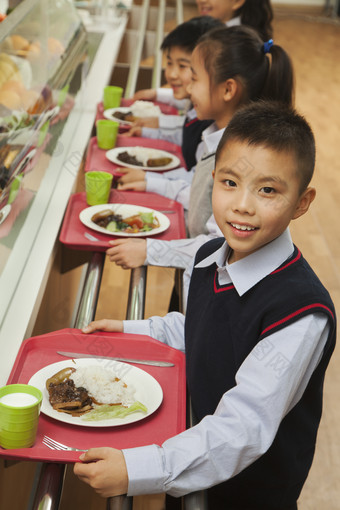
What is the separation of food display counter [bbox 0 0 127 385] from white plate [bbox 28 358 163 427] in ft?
0.28

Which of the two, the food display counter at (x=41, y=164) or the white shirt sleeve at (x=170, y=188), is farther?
the white shirt sleeve at (x=170, y=188)

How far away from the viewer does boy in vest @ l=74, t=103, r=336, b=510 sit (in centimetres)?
100

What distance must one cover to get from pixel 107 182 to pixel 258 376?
114 centimetres

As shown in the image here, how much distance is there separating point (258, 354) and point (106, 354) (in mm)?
403

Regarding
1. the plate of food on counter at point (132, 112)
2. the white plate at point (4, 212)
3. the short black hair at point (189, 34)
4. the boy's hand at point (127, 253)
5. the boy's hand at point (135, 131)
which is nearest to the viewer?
the white plate at point (4, 212)

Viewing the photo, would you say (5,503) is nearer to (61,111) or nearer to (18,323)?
(18,323)

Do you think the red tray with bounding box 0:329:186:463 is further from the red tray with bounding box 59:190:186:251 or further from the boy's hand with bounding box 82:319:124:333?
the red tray with bounding box 59:190:186:251

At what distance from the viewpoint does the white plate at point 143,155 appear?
2.43 m

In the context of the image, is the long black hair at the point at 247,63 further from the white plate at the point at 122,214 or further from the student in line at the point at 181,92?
the student in line at the point at 181,92

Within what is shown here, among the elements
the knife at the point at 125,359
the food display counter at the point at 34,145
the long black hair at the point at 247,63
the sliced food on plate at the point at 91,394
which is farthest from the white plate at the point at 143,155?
the sliced food on plate at the point at 91,394

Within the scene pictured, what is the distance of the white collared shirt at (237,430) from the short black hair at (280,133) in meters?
0.29

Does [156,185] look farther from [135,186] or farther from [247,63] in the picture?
[247,63]

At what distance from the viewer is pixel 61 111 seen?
2.45m

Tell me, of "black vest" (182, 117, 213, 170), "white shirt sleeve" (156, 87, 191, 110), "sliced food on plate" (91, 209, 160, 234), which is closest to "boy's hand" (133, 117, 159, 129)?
"black vest" (182, 117, 213, 170)
